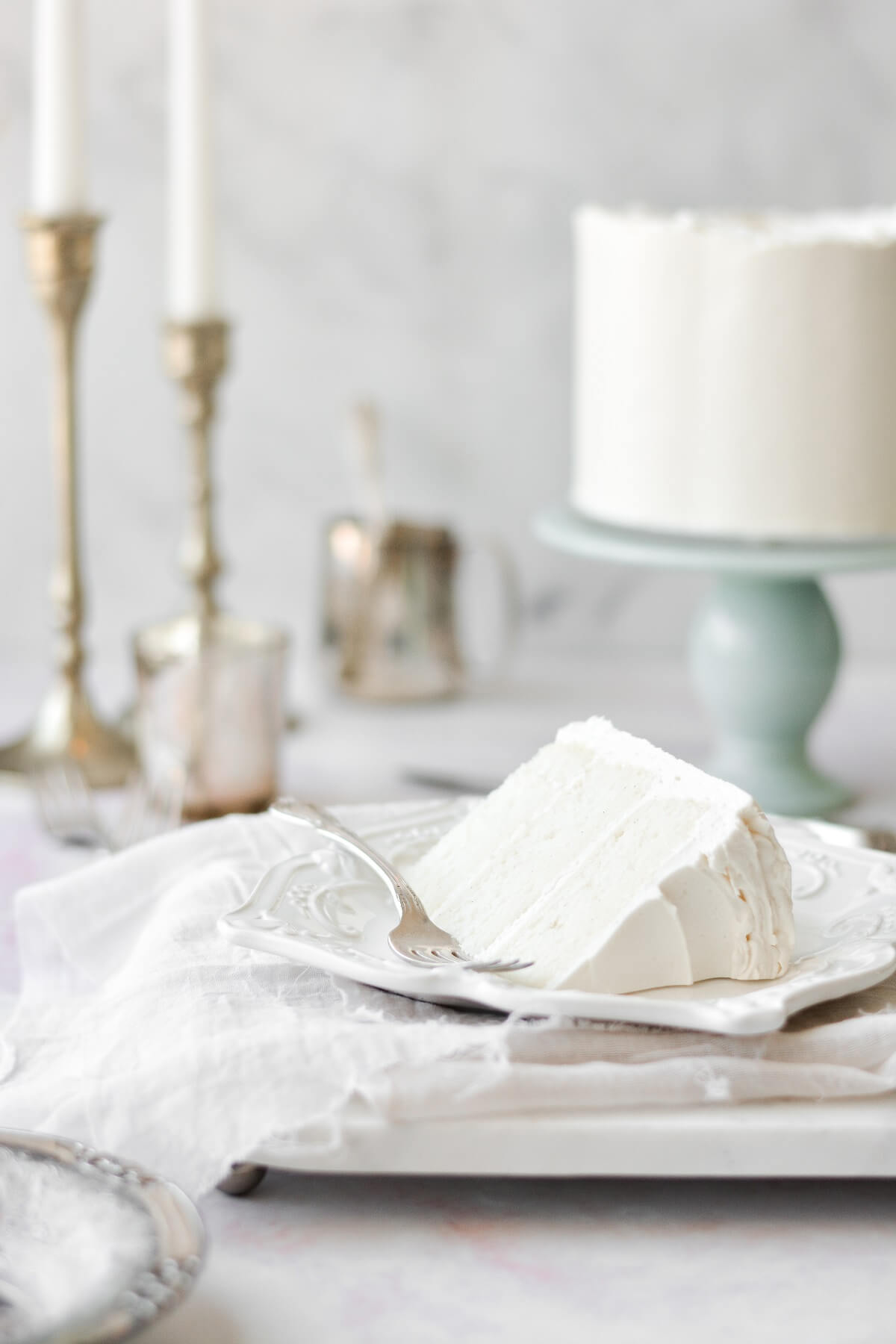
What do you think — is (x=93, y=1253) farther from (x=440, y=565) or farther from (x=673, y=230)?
(x=440, y=565)

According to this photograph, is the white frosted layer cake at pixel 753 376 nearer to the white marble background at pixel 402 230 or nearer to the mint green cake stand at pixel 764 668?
the mint green cake stand at pixel 764 668

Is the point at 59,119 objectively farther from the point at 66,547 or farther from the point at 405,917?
the point at 405,917

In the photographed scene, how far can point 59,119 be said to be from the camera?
3.05 ft

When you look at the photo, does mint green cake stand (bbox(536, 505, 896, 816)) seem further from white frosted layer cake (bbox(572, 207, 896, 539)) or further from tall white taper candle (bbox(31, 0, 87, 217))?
tall white taper candle (bbox(31, 0, 87, 217))

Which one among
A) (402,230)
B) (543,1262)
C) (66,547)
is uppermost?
(402,230)

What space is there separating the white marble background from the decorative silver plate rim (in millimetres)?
842

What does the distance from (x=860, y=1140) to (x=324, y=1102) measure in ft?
0.48

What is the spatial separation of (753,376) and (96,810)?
0.40 meters

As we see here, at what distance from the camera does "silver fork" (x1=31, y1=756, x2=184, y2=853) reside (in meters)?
0.82

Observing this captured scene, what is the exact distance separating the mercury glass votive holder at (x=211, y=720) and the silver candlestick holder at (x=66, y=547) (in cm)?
10

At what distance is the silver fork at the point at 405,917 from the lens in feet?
1.62

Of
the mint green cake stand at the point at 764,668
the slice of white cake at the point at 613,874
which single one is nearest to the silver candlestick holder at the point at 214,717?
the mint green cake stand at the point at 764,668

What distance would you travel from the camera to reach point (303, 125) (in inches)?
45.8

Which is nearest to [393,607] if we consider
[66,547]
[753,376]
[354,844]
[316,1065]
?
[66,547]
